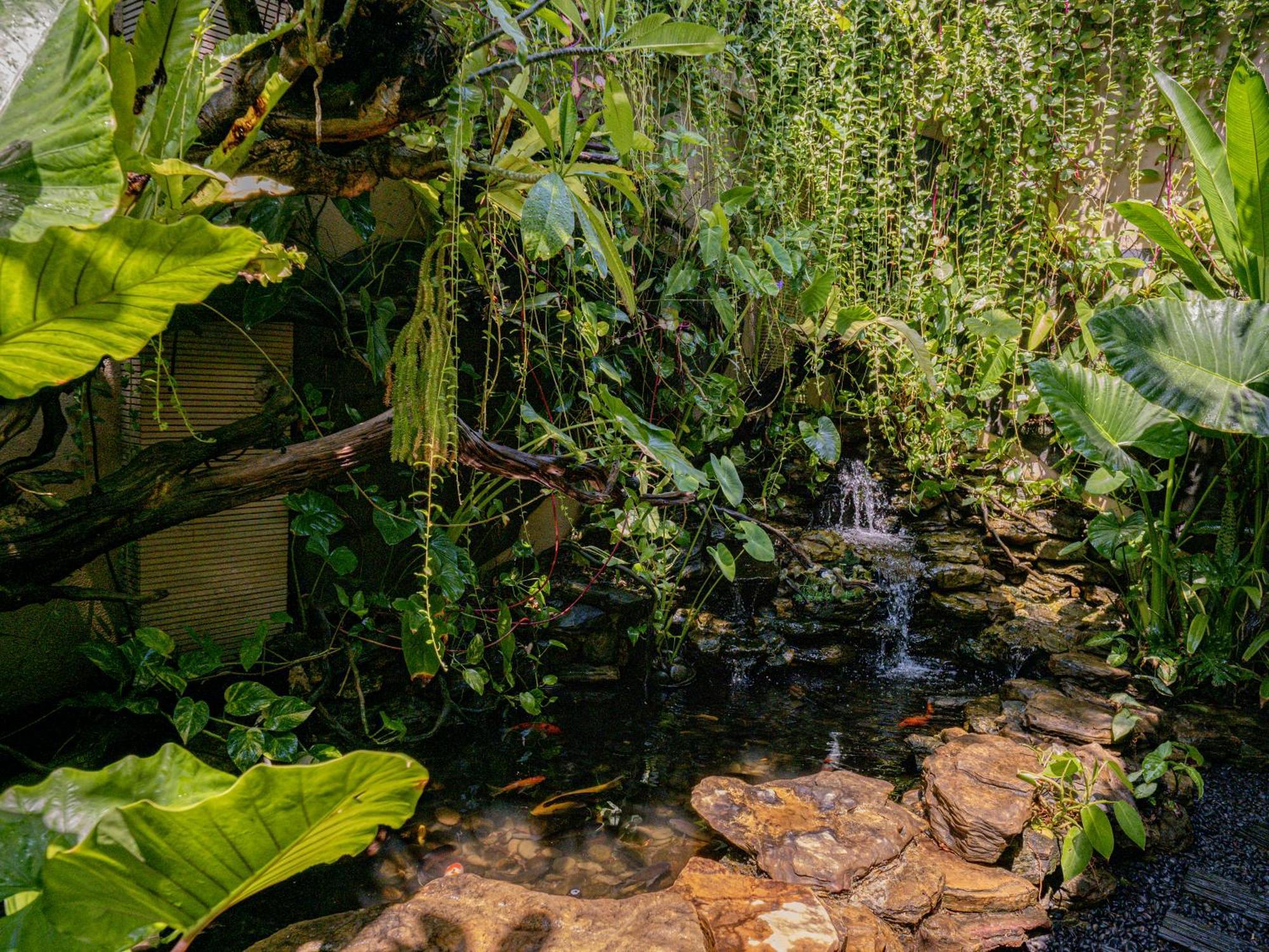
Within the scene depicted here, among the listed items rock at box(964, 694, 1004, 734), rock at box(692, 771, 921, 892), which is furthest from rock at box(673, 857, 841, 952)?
rock at box(964, 694, 1004, 734)

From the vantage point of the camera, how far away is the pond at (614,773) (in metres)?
1.67

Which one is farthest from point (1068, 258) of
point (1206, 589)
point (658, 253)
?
point (658, 253)

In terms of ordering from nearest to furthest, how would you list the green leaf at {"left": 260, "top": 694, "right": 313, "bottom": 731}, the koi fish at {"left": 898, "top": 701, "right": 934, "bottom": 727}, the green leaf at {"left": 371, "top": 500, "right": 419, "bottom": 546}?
the green leaf at {"left": 260, "top": 694, "right": 313, "bottom": 731} → the green leaf at {"left": 371, "top": 500, "right": 419, "bottom": 546} → the koi fish at {"left": 898, "top": 701, "right": 934, "bottom": 727}

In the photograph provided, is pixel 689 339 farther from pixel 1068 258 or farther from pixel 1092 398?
pixel 1068 258

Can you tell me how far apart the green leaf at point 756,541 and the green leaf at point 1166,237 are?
1981 mm

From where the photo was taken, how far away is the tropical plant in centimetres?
55

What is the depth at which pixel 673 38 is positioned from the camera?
1.30 m

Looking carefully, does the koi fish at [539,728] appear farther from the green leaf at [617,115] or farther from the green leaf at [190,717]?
the green leaf at [617,115]

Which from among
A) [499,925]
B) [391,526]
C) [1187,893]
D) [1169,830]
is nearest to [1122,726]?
[1169,830]

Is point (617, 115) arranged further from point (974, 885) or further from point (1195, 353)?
point (1195, 353)

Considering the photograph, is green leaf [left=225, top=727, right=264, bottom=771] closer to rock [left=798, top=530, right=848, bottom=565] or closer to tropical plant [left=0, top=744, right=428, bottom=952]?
tropical plant [left=0, top=744, right=428, bottom=952]

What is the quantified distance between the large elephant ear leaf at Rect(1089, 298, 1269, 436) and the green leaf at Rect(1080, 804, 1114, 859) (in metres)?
1.26

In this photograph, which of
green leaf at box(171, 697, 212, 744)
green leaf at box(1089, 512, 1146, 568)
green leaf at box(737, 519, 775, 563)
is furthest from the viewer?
green leaf at box(1089, 512, 1146, 568)

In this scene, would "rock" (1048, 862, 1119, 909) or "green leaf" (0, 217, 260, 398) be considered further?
"rock" (1048, 862, 1119, 909)
